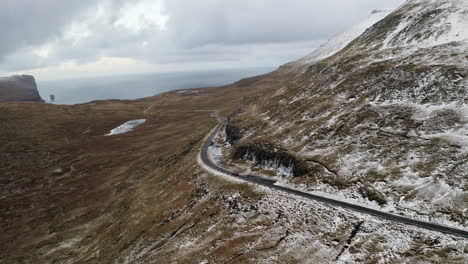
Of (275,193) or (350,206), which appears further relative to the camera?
(275,193)

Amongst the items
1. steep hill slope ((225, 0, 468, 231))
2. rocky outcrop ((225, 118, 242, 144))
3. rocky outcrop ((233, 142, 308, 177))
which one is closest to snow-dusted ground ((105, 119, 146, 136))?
rocky outcrop ((225, 118, 242, 144))

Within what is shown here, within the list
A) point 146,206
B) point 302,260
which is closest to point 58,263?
point 146,206

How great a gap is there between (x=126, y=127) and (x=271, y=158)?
410 feet

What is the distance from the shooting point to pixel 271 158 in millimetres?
62219

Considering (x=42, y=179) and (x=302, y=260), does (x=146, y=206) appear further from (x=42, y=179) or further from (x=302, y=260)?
(x=42, y=179)

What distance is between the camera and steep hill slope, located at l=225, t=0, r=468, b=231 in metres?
38.4

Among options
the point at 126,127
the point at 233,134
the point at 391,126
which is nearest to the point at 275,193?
the point at 391,126

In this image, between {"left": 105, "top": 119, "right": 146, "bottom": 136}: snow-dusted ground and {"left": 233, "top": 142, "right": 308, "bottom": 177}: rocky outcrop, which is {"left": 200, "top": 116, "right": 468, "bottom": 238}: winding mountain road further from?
{"left": 105, "top": 119, "right": 146, "bottom": 136}: snow-dusted ground

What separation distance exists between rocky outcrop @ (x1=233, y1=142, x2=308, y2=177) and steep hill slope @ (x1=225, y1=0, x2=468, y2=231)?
13.4 inches

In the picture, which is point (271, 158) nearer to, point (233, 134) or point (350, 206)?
point (350, 206)

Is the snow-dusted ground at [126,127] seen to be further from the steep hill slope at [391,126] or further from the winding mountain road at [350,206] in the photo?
the winding mountain road at [350,206]

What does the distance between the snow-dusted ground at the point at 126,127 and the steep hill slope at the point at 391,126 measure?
83398 millimetres

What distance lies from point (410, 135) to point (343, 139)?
12415 mm

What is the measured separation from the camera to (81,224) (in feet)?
216
